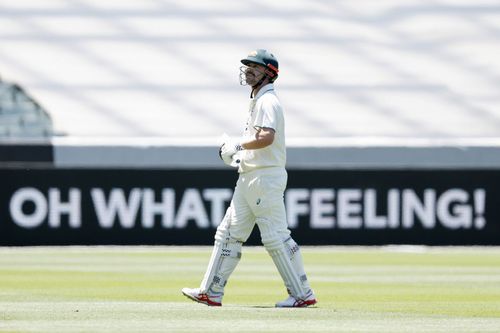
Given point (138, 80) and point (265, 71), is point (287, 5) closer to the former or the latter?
point (138, 80)

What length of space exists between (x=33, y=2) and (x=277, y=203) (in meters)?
16.2

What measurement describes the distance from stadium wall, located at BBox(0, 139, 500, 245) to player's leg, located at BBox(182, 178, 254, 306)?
26.6 ft

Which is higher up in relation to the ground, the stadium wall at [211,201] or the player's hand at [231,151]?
the player's hand at [231,151]

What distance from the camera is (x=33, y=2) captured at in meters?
23.5

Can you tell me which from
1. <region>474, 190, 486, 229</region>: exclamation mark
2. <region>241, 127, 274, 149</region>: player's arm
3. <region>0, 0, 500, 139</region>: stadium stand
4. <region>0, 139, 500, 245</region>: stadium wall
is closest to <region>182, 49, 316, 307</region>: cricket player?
<region>241, 127, 274, 149</region>: player's arm

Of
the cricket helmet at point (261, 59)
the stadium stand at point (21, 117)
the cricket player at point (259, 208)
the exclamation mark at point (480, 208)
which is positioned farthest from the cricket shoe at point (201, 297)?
the stadium stand at point (21, 117)

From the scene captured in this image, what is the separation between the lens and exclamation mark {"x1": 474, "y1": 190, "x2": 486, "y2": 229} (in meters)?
16.5

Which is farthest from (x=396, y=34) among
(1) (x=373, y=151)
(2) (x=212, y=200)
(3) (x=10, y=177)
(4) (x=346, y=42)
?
(3) (x=10, y=177)

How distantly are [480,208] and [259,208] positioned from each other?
8.84 metres

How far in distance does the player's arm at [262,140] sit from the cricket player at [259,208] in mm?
104

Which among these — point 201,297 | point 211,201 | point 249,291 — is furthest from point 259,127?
point 211,201

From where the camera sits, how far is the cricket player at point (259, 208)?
8.17m

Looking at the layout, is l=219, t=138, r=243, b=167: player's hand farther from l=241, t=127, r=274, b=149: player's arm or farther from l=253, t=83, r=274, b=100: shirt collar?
l=253, t=83, r=274, b=100: shirt collar

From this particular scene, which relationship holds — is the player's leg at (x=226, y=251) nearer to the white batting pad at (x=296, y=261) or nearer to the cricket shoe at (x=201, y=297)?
the cricket shoe at (x=201, y=297)
